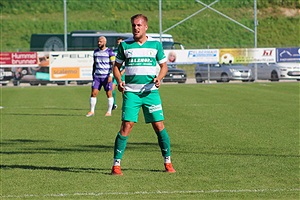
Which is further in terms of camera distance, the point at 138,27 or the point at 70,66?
the point at 70,66

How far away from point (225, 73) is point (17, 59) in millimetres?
11544

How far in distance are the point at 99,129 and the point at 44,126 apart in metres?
1.60

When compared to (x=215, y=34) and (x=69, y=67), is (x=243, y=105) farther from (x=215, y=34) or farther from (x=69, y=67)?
(x=215, y=34)

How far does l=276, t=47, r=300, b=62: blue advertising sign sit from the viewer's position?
46.3 m

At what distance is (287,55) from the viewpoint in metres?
46.5

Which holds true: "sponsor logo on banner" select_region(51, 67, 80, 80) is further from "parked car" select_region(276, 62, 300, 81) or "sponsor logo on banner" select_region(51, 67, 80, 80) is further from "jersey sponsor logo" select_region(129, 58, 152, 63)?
"jersey sponsor logo" select_region(129, 58, 152, 63)

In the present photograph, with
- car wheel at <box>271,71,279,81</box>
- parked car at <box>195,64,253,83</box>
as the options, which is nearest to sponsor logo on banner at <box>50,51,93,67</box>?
parked car at <box>195,64,253,83</box>

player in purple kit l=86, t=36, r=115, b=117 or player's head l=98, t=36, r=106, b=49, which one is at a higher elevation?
player's head l=98, t=36, r=106, b=49

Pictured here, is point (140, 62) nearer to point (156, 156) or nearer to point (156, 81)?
point (156, 81)

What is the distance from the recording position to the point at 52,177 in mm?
10336

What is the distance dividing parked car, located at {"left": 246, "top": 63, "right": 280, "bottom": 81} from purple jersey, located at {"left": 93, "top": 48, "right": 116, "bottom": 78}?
1049 inches

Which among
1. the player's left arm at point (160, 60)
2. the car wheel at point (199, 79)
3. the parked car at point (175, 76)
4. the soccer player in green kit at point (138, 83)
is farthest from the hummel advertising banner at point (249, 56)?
the soccer player in green kit at point (138, 83)

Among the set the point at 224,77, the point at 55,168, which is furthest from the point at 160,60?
the point at 224,77

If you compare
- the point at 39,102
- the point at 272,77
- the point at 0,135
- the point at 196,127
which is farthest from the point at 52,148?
the point at 272,77
